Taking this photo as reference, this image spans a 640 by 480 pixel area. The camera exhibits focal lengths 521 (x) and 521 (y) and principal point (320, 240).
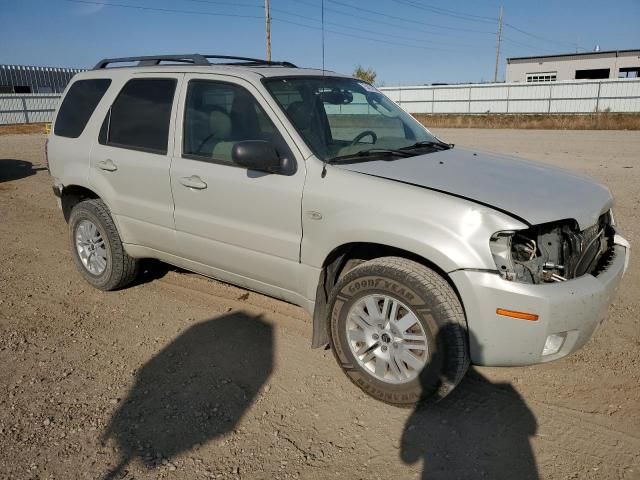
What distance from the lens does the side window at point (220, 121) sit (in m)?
3.61

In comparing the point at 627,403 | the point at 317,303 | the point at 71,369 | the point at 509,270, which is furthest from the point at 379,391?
the point at 71,369

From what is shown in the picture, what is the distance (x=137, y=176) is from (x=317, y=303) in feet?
6.24

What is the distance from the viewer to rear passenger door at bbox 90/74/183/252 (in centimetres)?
407

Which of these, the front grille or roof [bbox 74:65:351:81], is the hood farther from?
roof [bbox 74:65:351:81]

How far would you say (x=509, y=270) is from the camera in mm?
2668

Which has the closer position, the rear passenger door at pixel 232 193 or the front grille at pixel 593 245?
the front grille at pixel 593 245

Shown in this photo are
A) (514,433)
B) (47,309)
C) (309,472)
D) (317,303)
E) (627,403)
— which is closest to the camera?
(309,472)

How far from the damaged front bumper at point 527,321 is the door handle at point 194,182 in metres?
1.95

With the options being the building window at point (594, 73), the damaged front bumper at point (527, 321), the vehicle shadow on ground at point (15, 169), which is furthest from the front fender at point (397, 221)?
the building window at point (594, 73)

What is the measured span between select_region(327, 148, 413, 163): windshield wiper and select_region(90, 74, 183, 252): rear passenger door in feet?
4.65

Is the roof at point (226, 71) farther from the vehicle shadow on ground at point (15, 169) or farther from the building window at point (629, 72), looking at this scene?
the building window at point (629, 72)

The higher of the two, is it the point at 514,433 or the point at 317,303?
the point at 317,303

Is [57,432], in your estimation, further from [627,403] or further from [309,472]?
[627,403]

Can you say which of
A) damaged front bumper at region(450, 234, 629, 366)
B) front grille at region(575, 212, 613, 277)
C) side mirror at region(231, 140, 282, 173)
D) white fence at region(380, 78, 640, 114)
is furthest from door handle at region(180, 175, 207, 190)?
white fence at region(380, 78, 640, 114)
